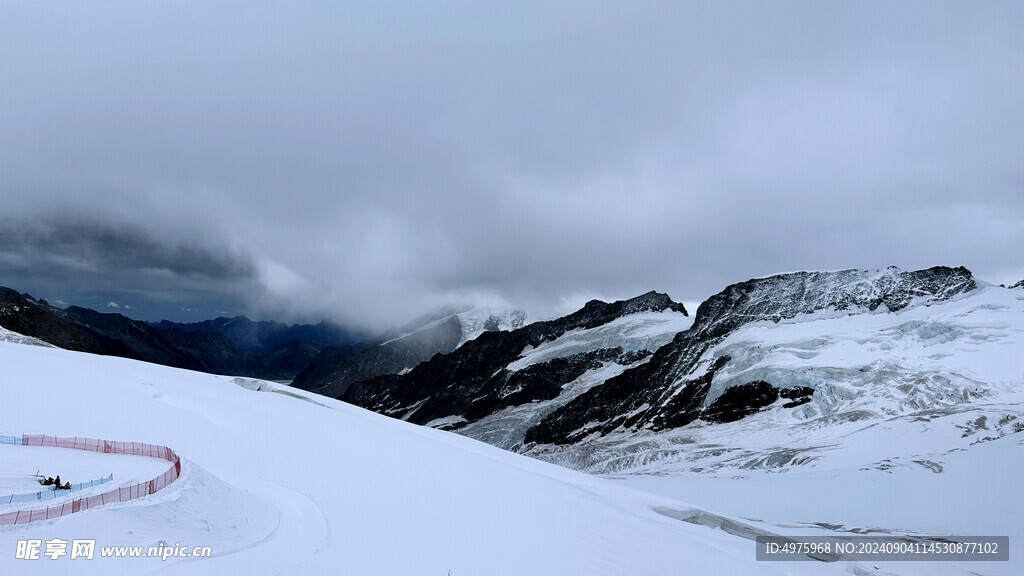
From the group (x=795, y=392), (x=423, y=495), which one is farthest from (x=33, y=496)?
(x=795, y=392)

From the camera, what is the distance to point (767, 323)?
14538cm

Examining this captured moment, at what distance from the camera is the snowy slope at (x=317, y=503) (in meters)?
14.7

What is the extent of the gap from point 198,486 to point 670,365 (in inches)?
6079

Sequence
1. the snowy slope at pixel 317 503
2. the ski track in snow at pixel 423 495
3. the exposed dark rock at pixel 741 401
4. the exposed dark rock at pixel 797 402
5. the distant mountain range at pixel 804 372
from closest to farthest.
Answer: the snowy slope at pixel 317 503
the ski track in snow at pixel 423 495
the distant mountain range at pixel 804 372
the exposed dark rock at pixel 797 402
the exposed dark rock at pixel 741 401

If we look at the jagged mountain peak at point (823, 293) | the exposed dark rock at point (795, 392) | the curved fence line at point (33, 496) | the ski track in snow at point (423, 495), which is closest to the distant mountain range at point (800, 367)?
the exposed dark rock at point (795, 392)

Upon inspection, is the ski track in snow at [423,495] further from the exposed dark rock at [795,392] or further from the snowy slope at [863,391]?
the exposed dark rock at [795,392]

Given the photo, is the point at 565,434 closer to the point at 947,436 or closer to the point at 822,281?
the point at 822,281

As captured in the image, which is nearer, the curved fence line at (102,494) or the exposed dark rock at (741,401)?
the curved fence line at (102,494)

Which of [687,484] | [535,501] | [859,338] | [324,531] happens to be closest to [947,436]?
[687,484]

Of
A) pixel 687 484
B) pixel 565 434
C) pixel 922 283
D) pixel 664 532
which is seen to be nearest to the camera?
pixel 664 532

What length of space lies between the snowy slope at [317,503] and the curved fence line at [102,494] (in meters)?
0.32

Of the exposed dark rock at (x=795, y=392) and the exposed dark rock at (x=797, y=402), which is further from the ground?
the exposed dark rock at (x=795, y=392)

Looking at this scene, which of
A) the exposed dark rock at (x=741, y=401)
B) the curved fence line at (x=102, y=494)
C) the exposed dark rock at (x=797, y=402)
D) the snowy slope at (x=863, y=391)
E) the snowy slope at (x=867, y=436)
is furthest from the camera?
the exposed dark rock at (x=741, y=401)

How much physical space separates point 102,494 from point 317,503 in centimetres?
730
